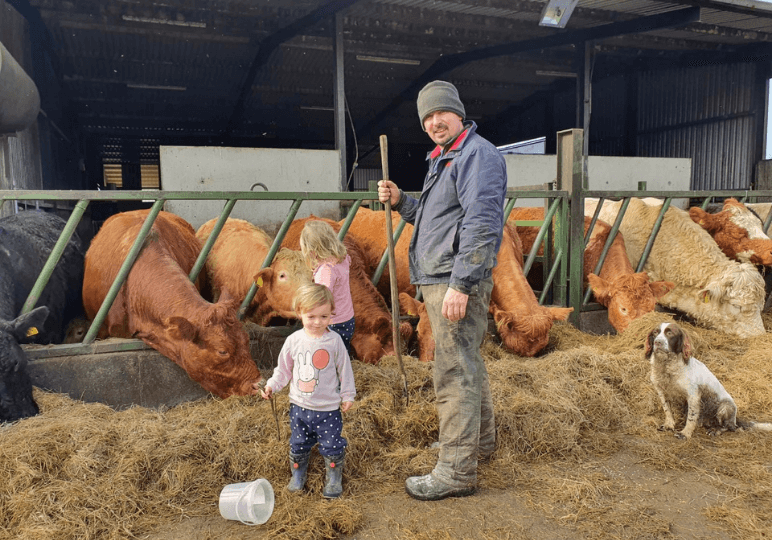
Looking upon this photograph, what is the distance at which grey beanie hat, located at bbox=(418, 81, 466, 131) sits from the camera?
281cm

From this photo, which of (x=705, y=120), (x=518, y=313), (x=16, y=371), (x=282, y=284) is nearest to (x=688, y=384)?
(x=518, y=313)

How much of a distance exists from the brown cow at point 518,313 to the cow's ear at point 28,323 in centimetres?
321

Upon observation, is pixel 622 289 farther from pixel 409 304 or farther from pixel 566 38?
pixel 566 38

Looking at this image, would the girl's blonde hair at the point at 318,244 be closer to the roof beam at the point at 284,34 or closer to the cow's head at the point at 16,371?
the cow's head at the point at 16,371

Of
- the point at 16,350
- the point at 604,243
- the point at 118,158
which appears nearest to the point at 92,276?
the point at 16,350

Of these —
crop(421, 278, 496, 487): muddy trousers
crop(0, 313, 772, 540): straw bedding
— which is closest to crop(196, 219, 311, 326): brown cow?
crop(0, 313, 772, 540): straw bedding

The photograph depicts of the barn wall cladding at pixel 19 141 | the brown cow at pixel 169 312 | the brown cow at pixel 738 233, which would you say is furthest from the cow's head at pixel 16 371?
the brown cow at pixel 738 233

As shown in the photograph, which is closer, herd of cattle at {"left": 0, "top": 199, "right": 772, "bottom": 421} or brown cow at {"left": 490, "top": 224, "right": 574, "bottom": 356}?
herd of cattle at {"left": 0, "top": 199, "right": 772, "bottom": 421}

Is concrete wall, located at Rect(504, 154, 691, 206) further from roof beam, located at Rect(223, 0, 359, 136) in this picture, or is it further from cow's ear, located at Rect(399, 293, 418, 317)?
cow's ear, located at Rect(399, 293, 418, 317)

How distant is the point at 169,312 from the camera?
3.87 meters

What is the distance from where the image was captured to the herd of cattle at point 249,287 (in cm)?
371

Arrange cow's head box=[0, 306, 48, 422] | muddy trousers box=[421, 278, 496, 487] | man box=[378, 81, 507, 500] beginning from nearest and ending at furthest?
1. man box=[378, 81, 507, 500]
2. muddy trousers box=[421, 278, 496, 487]
3. cow's head box=[0, 306, 48, 422]

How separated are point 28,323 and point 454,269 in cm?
263

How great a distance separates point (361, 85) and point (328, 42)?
11.3 feet
